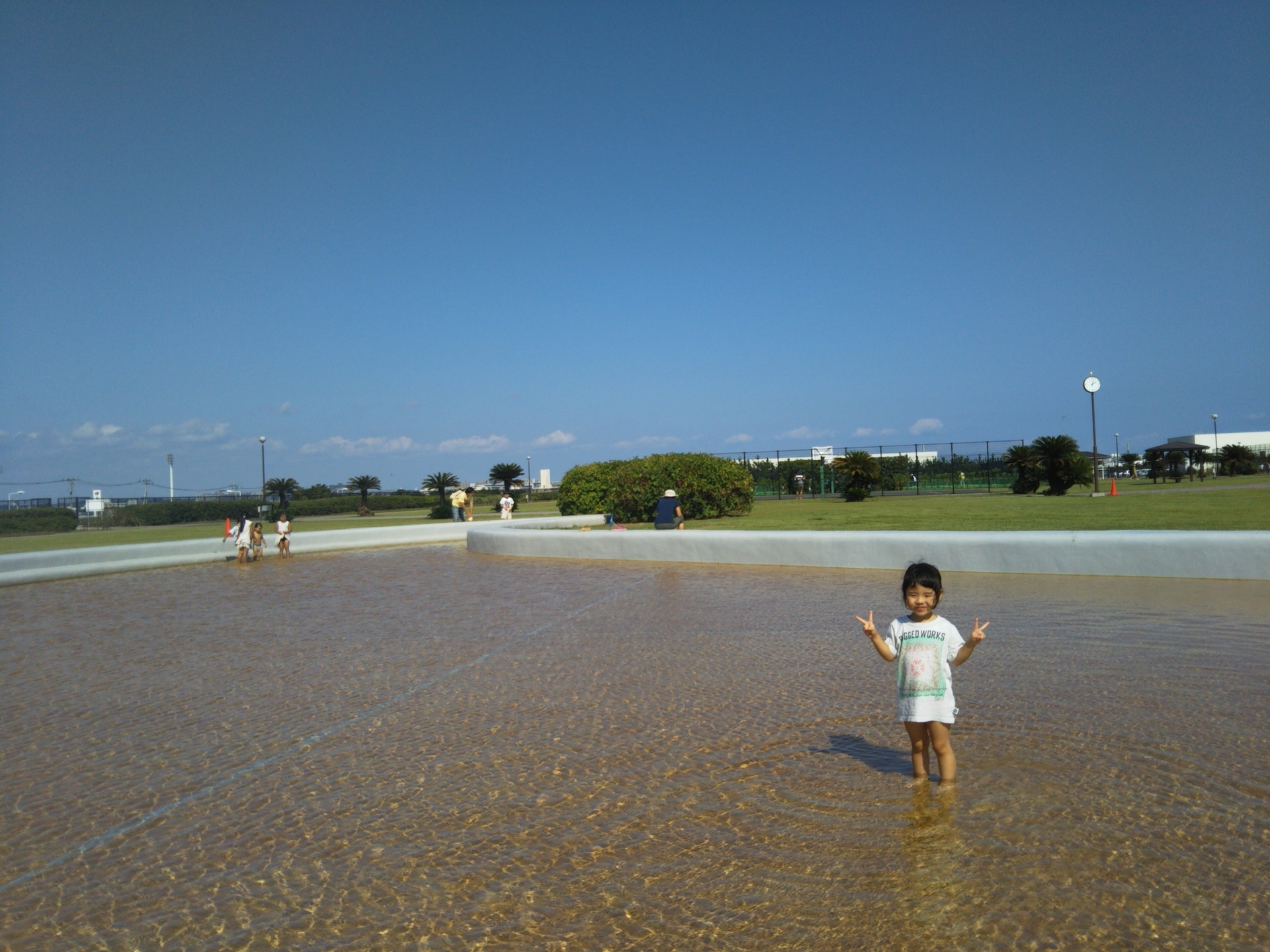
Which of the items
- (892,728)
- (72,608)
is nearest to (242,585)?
(72,608)

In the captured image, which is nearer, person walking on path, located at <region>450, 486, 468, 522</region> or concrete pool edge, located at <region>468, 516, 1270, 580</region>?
concrete pool edge, located at <region>468, 516, 1270, 580</region>

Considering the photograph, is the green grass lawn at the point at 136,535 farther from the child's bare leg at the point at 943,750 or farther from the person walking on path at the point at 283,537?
the child's bare leg at the point at 943,750

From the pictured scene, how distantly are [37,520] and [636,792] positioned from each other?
120ft

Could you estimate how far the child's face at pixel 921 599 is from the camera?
14.7 feet

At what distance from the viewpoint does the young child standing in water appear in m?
4.48

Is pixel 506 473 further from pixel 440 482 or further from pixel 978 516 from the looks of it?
pixel 978 516

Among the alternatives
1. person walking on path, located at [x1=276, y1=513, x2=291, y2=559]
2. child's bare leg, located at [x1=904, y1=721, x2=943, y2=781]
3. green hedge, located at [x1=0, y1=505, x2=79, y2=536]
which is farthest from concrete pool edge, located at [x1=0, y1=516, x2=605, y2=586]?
child's bare leg, located at [x1=904, y1=721, x2=943, y2=781]

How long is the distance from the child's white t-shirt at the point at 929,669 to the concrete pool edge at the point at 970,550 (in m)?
9.01

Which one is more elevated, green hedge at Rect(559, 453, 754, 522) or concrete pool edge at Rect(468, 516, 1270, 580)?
green hedge at Rect(559, 453, 754, 522)

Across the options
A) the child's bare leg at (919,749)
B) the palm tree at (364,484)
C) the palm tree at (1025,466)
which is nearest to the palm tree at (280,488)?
the palm tree at (364,484)

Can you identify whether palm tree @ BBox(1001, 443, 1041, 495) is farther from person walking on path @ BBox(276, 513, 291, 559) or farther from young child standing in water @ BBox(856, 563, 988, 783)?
young child standing in water @ BBox(856, 563, 988, 783)

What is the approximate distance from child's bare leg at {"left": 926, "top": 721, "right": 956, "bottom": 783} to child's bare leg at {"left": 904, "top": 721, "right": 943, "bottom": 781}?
0.16 feet

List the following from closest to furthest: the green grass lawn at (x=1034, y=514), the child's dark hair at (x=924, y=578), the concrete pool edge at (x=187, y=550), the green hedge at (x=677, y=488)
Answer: the child's dark hair at (x=924, y=578)
the green grass lawn at (x=1034, y=514)
the concrete pool edge at (x=187, y=550)
the green hedge at (x=677, y=488)

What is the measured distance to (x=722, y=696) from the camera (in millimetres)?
6641
